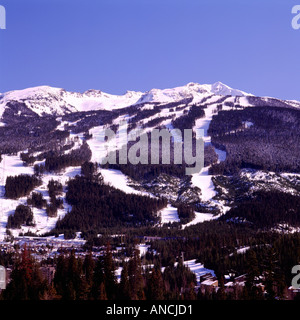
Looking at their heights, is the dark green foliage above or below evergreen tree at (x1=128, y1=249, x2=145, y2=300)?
above

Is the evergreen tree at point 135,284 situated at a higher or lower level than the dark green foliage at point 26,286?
lower

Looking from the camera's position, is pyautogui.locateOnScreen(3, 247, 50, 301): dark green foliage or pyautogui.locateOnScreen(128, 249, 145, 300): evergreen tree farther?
pyautogui.locateOnScreen(128, 249, 145, 300): evergreen tree

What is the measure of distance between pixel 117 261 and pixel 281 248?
Result: 64319mm

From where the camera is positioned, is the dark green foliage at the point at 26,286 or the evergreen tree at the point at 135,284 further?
the evergreen tree at the point at 135,284

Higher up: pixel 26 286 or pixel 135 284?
pixel 26 286

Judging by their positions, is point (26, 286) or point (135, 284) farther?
point (135, 284)

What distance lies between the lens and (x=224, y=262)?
154 meters

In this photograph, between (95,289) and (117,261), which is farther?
(117,261)

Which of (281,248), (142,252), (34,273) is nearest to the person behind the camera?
(34,273)
